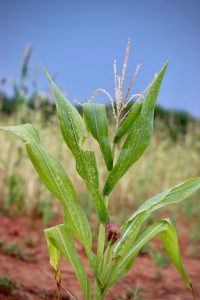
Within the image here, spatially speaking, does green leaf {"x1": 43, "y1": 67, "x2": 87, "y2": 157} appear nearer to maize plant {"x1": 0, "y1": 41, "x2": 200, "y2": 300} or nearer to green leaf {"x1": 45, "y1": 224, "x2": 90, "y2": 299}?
maize plant {"x1": 0, "y1": 41, "x2": 200, "y2": 300}

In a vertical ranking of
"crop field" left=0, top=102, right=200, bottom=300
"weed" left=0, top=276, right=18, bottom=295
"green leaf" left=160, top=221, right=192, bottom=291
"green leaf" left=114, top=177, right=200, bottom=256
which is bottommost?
"crop field" left=0, top=102, right=200, bottom=300

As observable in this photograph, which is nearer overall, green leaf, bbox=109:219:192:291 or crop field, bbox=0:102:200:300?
green leaf, bbox=109:219:192:291

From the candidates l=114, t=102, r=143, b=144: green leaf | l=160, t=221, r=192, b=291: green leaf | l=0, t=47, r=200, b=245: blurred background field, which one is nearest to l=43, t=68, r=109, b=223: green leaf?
l=114, t=102, r=143, b=144: green leaf

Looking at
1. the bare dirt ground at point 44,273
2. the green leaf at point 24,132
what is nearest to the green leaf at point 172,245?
the green leaf at point 24,132

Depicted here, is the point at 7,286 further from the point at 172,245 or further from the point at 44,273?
the point at 172,245

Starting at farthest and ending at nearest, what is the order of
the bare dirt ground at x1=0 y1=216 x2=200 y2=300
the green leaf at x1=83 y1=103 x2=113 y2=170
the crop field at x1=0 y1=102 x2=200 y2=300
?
the crop field at x1=0 y1=102 x2=200 y2=300, the bare dirt ground at x1=0 y1=216 x2=200 y2=300, the green leaf at x1=83 y1=103 x2=113 y2=170

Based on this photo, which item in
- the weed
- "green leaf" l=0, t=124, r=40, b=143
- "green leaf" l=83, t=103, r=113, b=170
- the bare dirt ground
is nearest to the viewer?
"green leaf" l=0, t=124, r=40, b=143

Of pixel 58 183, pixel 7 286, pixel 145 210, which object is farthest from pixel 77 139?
pixel 7 286

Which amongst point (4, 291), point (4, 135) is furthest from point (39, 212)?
point (4, 291)
